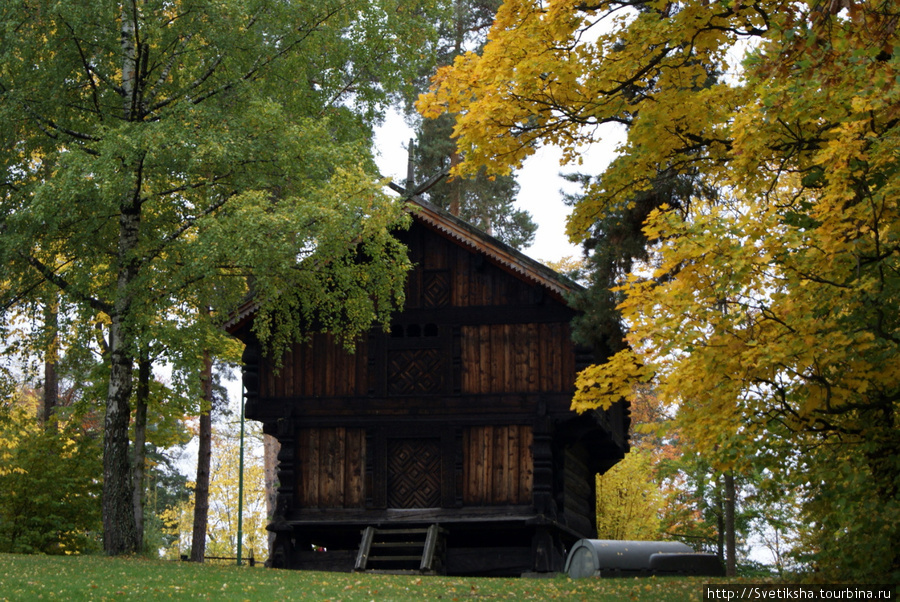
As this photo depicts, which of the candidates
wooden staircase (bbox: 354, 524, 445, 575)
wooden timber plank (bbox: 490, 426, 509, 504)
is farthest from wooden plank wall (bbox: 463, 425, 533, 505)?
wooden staircase (bbox: 354, 524, 445, 575)

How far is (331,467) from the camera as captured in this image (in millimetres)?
23156

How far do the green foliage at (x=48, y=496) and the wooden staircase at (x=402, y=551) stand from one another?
7456 mm

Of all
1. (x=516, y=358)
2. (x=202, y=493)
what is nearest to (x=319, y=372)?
(x=516, y=358)

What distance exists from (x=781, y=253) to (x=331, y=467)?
15.5m

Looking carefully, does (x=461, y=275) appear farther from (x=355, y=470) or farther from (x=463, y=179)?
(x=463, y=179)

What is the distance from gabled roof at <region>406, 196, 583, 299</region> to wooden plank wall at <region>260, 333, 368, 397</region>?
3599 mm

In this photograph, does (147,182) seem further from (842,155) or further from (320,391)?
(842,155)

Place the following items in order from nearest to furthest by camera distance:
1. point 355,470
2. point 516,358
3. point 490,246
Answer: point 490,246, point 516,358, point 355,470

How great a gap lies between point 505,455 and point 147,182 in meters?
10.2

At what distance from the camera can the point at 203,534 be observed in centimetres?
3170

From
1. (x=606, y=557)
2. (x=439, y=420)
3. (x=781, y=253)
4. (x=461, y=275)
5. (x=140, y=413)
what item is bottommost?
(x=606, y=557)

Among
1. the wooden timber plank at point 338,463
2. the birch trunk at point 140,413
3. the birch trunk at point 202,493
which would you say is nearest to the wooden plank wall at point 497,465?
the wooden timber plank at point 338,463

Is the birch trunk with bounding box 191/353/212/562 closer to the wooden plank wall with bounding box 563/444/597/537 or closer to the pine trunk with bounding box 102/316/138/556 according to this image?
the pine trunk with bounding box 102/316/138/556

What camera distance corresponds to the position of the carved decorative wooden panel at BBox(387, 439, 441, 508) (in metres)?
22.6
